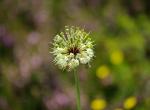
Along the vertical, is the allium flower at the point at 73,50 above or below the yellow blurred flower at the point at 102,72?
below

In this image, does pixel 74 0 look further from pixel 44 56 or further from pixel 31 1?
pixel 44 56

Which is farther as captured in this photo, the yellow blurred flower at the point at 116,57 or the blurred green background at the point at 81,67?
the yellow blurred flower at the point at 116,57

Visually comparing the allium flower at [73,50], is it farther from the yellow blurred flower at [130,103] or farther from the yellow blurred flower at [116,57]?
the yellow blurred flower at [116,57]

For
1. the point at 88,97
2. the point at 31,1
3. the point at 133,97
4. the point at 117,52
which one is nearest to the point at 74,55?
the point at 133,97

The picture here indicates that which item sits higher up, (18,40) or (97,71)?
(18,40)

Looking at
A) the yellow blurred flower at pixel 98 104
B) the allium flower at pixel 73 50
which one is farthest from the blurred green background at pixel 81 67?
the allium flower at pixel 73 50

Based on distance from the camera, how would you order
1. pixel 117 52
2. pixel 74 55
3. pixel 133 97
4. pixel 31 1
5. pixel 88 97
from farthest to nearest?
pixel 31 1 → pixel 117 52 → pixel 88 97 → pixel 133 97 → pixel 74 55

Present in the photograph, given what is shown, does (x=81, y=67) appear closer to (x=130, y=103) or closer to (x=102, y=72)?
(x=102, y=72)
